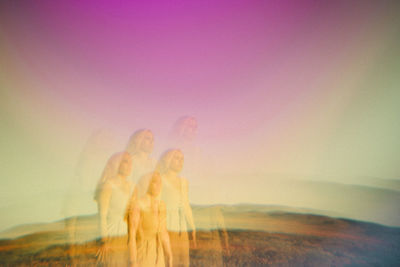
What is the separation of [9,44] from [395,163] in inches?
202

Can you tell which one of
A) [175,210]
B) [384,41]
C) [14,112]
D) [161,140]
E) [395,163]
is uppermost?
[384,41]

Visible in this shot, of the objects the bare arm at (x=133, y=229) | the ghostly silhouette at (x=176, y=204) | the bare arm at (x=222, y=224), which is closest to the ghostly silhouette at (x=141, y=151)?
the ghostly silhouette at (x=176, y=204)

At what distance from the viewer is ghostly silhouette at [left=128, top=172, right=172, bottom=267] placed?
3334 mm

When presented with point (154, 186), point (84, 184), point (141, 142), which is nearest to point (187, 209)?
point (154, 186)

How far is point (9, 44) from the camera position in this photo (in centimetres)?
405

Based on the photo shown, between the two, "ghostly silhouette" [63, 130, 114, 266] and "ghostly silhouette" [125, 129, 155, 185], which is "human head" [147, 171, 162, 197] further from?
"ghostly silhouette" [63, 130, 114, 266]

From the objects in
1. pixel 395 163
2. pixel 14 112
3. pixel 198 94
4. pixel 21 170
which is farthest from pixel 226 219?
pixel 14 112

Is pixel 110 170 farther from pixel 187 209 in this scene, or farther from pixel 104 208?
pixel 187 209

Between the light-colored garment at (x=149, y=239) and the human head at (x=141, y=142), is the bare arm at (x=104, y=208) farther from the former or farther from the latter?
the human head at (x=141, y=142)

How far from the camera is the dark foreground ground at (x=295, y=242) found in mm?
4094

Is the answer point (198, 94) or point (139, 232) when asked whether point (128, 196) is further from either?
point (198, 94)

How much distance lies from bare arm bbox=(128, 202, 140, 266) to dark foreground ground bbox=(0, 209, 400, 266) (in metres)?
0.78

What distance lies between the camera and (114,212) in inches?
137

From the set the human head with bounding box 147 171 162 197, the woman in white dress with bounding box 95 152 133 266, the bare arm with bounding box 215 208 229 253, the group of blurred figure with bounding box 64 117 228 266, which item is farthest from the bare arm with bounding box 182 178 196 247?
the woman in white dress with bounding box 95 152 133 266
